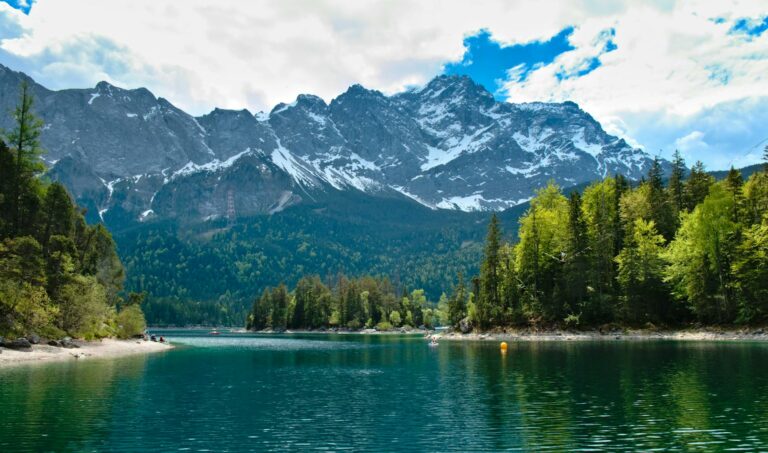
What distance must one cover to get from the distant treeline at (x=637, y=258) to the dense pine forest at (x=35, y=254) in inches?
2955

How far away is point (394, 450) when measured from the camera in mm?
25656

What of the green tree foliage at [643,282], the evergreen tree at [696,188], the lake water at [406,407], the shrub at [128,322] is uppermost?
the evergreen tree at [696,188]

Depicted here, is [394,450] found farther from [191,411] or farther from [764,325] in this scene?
[764,325]

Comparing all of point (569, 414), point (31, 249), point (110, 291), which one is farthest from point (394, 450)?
point (110, 291)

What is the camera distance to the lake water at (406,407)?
89.1 feet

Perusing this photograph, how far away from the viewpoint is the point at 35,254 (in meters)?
79.2

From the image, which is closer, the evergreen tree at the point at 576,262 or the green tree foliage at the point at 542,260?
the evergreen tree at the point at 576,262

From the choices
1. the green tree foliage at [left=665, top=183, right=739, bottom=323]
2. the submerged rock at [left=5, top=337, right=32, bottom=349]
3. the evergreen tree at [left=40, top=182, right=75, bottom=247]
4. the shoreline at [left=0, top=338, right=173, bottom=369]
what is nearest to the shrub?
the shoreline at [left=0, top=338, right=173, bottom=369]

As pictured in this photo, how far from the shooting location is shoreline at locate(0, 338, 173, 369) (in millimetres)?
66938

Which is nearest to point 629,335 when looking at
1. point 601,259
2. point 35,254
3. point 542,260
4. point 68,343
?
point 601,259

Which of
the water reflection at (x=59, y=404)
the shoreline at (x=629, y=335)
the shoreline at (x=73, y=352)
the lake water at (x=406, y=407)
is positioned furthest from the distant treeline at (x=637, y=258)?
the water reflection at (x=59, y=404)

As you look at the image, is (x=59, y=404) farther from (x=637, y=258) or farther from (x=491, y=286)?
(x=491, y=286)

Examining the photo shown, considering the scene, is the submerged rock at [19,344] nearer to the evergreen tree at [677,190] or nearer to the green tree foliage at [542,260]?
the green tree foliage at [542,260]

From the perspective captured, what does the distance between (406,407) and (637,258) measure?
252ft
